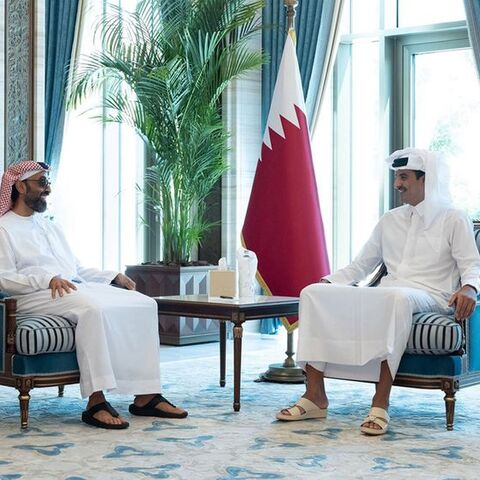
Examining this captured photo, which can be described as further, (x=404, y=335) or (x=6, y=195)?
(x=6, y=195)

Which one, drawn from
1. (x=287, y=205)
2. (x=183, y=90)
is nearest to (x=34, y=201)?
(x=287, y=205)

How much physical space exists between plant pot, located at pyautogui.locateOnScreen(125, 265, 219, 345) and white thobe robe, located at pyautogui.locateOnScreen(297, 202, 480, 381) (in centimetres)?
288

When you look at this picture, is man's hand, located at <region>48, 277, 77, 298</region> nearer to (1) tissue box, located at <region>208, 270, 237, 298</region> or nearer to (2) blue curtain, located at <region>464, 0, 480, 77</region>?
(1) tissue box, located at <region>208, 270, 237, 298</region>

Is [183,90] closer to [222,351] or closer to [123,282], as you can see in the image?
[222,351]

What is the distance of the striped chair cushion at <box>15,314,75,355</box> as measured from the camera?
4812 mm

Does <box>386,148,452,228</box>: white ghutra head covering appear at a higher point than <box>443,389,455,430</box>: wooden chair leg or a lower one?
higher

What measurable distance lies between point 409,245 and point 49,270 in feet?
6.18

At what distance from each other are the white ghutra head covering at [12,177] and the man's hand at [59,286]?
22.3 inches

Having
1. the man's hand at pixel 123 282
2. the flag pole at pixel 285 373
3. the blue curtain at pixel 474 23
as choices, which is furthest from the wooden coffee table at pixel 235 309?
the blue curtain at pixel 474 23

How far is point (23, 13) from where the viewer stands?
7828mm

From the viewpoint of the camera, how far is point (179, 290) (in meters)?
8.20

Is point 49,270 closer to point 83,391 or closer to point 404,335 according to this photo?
point 83,391

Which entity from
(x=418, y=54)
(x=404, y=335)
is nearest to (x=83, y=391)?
(x=404, y=335)

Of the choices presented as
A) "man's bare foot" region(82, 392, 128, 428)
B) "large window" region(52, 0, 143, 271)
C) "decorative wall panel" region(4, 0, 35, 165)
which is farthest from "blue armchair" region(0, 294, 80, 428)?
"large window" region(52, 0, 143, 271)
